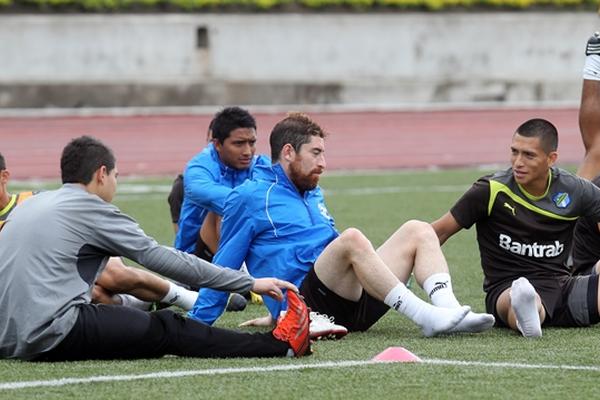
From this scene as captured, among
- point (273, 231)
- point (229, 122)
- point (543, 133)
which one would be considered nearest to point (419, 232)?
point (273, 231)

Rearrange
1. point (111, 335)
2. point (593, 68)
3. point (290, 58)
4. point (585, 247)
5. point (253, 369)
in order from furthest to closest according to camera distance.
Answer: point (290, 58), point (593, 68), point (585, 247), point (111, 335), point (253, 369)

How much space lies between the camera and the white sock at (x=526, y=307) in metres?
7.26

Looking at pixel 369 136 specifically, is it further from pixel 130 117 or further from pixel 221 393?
pixel 221 393

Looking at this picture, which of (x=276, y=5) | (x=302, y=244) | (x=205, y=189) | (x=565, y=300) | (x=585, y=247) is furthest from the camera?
(x=276, y=5)

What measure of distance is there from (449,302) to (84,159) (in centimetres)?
208

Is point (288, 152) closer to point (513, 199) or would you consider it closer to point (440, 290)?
point (440, 290)

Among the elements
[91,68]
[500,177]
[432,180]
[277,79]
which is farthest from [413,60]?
[500,177]

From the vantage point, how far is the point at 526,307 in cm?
726

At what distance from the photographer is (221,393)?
18.8ft

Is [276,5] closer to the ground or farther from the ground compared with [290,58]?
farther from the ground

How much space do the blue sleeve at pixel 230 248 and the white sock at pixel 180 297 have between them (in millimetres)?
733

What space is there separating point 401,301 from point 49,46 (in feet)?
75.9

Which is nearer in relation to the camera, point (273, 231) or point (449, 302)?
point (449, 302)

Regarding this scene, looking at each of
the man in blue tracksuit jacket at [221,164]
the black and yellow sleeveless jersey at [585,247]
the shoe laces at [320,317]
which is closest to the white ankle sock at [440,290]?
the shoe laces at [320,317]
